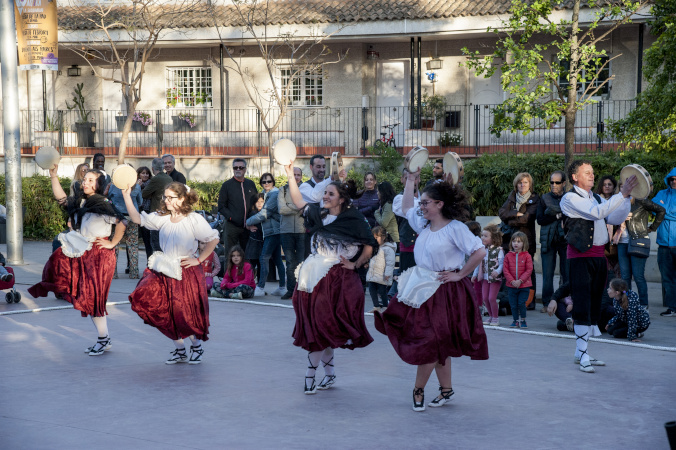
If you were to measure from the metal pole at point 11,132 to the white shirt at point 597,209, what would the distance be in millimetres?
10811

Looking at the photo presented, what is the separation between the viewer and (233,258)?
39.7 ft

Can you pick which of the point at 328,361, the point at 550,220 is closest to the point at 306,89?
the point at 550,220

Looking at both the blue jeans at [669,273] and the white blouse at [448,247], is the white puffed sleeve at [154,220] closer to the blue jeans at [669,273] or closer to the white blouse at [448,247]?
the white blouse at [448,247]

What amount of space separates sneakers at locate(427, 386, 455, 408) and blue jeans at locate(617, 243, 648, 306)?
5.26 metres

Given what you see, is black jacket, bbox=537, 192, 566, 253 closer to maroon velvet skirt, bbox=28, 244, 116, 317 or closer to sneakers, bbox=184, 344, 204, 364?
sneakers, bbox=184, 344, 204, 364

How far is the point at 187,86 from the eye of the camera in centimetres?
2634

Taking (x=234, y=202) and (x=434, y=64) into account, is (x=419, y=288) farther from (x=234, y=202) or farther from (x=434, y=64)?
(x=434, y=64)

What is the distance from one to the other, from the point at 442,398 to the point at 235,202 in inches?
277

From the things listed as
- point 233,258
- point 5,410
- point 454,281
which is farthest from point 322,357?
point 233,258

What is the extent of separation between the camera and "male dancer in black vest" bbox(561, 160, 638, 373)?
25.5 ft

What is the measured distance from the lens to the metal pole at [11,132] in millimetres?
15211

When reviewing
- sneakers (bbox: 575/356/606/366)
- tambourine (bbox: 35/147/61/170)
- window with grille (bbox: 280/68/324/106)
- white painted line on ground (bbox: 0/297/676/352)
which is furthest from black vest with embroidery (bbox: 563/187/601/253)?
window with grille (bbox: 280/68/324/106)

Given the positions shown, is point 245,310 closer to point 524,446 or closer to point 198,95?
point 524,446

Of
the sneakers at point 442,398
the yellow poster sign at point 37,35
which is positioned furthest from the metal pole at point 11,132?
the sneakers at point 442,398
